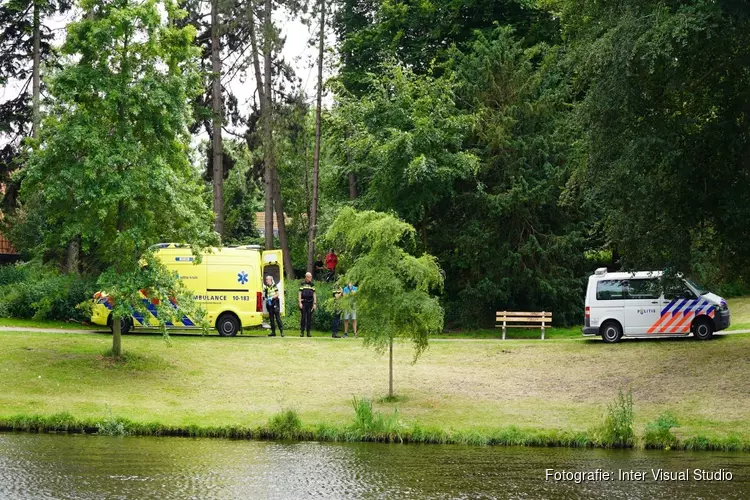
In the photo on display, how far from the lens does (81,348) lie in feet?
80.6

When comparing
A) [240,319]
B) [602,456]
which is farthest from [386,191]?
[602,456]

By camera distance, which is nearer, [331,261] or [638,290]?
[638,290]

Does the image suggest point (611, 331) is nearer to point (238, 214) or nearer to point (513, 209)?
point (513, 209)

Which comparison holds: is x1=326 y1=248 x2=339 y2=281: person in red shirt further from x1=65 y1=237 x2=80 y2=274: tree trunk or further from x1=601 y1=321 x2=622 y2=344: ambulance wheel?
x1=601 y1=321 x2=622 y2=344: ambulance wheel

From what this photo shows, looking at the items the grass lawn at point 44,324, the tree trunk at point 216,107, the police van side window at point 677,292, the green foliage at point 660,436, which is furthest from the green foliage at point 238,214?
the green foliage at point 660,436

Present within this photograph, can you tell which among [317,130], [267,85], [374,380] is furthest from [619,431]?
[267,85]

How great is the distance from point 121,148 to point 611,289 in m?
14.1

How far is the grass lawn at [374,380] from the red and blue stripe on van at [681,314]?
0.40m

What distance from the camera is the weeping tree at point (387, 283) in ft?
65.6

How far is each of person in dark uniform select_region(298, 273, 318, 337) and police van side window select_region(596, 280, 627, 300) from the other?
8.75 m

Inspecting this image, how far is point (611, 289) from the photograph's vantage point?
1086 inches

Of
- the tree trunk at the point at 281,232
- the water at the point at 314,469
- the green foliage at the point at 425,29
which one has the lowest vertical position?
the water at the point at 314,469

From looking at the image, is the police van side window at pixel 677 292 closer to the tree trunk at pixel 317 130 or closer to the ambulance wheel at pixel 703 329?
the ambulance wheel at pixel 703 329

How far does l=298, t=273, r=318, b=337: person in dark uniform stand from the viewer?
99.0 feet
